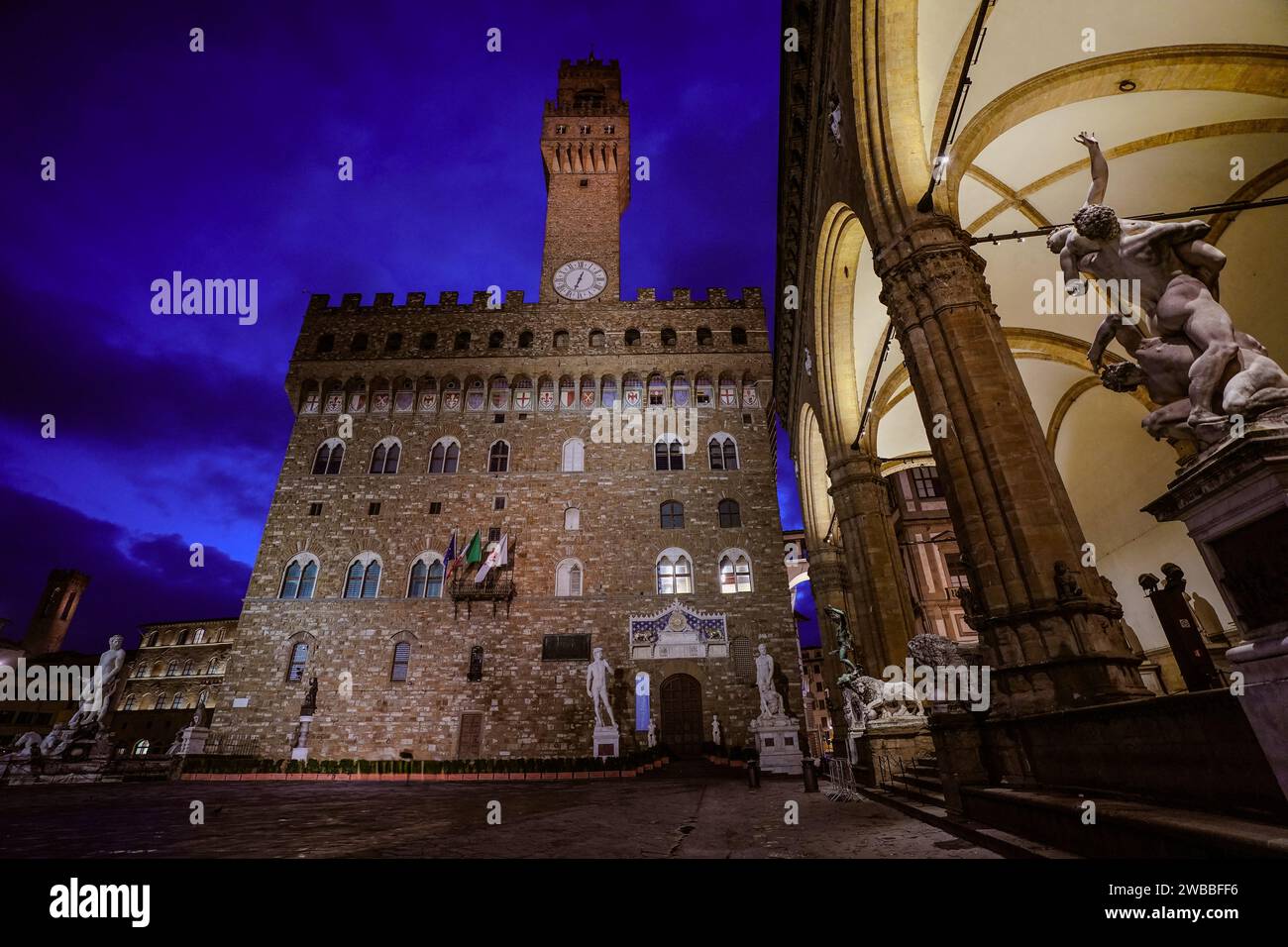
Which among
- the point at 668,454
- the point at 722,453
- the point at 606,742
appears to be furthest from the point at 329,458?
the point at 722,453

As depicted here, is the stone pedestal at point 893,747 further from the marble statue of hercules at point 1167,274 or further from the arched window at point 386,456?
the arched window at point 386,456

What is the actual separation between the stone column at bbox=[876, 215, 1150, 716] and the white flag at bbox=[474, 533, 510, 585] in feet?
46.8

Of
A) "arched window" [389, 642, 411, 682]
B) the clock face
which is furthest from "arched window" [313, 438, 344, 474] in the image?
the clock face

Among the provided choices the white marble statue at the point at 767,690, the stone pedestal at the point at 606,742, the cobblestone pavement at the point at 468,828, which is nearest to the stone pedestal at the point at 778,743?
the white marble statue at the point at 767,690

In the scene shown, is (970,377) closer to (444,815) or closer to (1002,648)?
(1002,648)

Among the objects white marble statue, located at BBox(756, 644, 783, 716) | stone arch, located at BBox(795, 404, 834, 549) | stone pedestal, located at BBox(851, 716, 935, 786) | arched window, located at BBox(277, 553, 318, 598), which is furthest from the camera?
arched window, located at BBox(277, 553, 318, 598)

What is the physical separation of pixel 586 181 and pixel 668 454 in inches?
591

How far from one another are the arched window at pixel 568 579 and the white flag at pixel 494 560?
1894 mm

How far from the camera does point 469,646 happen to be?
17.0m

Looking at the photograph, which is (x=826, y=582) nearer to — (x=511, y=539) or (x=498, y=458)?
(x=511, y=539)

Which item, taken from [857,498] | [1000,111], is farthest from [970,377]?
[857,498]

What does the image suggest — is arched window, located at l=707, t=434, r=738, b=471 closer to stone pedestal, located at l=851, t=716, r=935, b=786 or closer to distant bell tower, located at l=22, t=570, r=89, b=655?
stone pedestal, located at l=851, t=716, r=935, b=786

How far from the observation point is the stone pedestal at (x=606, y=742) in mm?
14938

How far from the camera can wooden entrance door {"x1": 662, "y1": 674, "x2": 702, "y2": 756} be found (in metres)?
15.6
